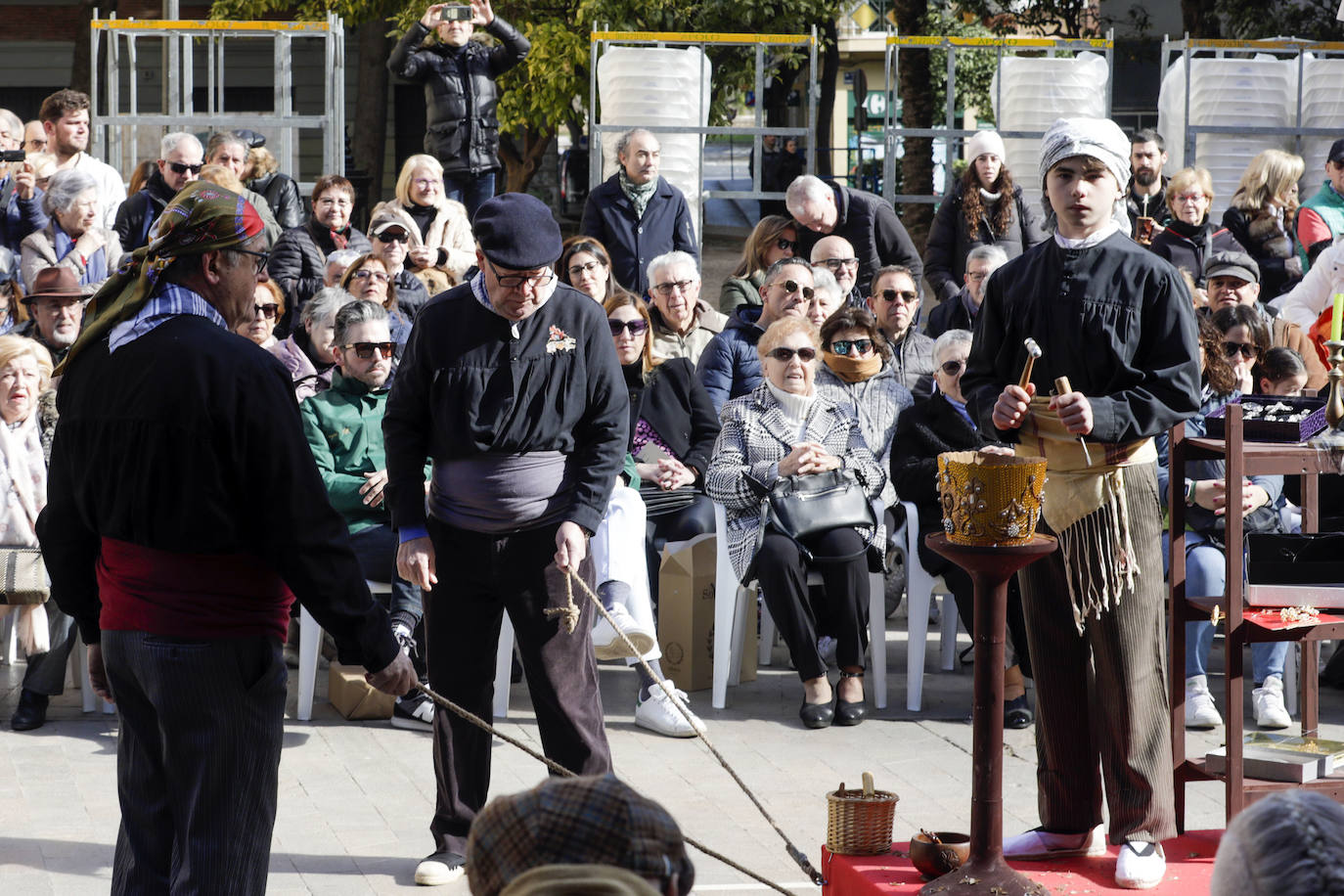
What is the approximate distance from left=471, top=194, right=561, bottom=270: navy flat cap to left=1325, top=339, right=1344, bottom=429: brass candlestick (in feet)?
6.68

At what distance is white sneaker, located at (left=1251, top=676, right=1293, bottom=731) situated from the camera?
21.4 ft

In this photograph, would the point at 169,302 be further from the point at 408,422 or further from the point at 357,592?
the point at 408,422

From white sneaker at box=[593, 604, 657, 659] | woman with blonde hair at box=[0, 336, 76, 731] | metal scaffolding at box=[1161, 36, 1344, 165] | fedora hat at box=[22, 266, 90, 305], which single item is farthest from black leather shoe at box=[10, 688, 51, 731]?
metal scaffolding at box=[1161, 36, 1344, 165]

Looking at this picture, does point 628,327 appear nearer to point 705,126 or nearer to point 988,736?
point 988,736

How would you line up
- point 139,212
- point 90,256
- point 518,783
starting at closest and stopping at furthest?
point 518,783
point 90,256
point 139,212

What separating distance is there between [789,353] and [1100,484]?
2.85 m

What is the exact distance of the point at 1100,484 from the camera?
4.24 metres

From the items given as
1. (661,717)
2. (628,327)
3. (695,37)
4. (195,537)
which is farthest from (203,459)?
(695,37)

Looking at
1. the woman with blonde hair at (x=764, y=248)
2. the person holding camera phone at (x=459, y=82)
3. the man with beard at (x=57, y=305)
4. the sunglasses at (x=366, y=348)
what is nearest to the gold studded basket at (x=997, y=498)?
the sunglasses at (x=366, y=348)

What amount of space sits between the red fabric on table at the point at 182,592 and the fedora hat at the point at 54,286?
464cm

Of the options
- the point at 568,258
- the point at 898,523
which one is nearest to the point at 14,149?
the point at 568,258

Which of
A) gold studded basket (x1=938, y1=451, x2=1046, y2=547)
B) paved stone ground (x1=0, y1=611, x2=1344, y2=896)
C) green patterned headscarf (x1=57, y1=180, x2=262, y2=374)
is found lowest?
paved stone ground (x1=0, y1=611, x2=1344, y2=896)

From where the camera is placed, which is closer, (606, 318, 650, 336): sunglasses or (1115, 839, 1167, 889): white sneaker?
(1115, 839, 1167, 889): white sneaker

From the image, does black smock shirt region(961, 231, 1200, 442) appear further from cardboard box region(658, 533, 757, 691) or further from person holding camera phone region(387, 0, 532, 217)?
person holding camera phone region(387, 0, 532, 217)
